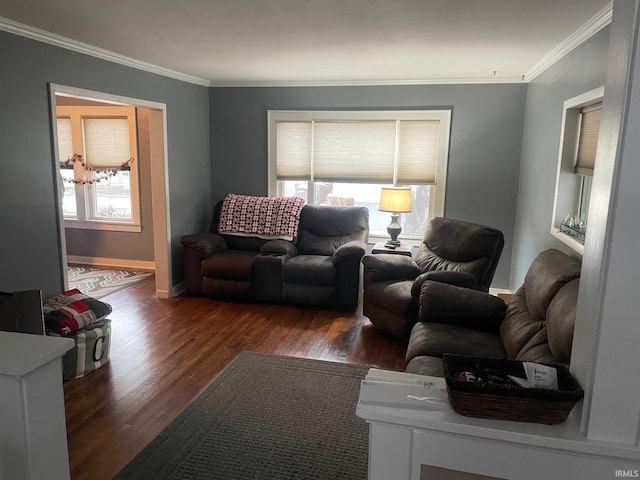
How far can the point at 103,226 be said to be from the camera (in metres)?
6.18

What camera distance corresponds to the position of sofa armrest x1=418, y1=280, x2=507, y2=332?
294 centimetres

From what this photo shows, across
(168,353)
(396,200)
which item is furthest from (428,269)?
(168,353)

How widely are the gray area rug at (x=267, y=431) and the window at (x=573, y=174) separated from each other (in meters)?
1.72

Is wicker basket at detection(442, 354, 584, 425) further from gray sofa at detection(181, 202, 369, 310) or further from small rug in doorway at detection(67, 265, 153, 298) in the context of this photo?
small rug in doorway at detection(67, 265, 153, 298)

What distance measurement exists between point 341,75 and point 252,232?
1.93 meters

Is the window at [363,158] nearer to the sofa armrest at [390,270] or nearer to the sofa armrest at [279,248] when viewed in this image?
the sofa armrest at [279,248]

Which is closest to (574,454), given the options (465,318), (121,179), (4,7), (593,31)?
(465,318)

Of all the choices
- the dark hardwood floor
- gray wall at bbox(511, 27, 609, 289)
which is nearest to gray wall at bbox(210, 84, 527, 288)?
gray wall at bbox(511, 27, 609, 289)

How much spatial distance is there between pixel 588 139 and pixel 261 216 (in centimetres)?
327

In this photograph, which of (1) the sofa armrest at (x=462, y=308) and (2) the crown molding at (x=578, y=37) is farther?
(1) the sofa armrest at (x=462, y=308)

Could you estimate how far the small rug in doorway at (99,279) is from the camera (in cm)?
522

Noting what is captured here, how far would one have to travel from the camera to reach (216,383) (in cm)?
306

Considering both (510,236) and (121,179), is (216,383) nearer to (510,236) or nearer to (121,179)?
(510,236)

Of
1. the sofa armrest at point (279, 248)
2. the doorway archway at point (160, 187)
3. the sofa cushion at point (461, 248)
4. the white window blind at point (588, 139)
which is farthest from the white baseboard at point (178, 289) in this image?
the white window blind at point (588, 139)
